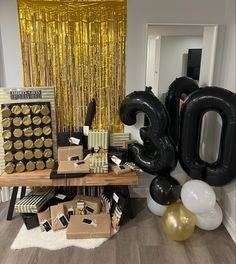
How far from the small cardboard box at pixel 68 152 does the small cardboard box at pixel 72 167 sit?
0.21ft

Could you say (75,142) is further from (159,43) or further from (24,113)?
(159,43)

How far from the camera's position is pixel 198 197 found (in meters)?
1.88

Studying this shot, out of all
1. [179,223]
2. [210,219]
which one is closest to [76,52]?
[179,223]

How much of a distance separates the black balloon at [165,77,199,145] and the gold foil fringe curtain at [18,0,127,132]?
18.1 inches

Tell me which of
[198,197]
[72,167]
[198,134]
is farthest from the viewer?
[72,167]

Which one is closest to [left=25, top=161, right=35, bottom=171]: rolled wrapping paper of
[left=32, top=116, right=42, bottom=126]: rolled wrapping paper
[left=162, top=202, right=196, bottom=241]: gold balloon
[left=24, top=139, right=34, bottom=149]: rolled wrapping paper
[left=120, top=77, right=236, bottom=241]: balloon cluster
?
[left=24, top=139, right=34, bottom=149]: rolled wrapping paper

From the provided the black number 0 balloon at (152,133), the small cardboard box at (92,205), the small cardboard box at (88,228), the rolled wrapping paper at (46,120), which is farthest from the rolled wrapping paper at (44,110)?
the small cardboard box at (88,228)

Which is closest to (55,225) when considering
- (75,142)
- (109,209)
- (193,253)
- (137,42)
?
(109,209)

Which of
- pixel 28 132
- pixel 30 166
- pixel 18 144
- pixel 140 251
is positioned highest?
pixel 28 132

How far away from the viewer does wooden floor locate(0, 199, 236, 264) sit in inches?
73.5

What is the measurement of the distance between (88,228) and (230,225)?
122 centimetres

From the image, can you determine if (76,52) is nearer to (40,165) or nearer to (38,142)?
(38,142)

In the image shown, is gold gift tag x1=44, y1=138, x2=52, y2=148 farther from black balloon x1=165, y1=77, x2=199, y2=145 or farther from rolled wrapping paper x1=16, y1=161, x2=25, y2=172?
black balloon x1=165, y1=77, x2=199, y2=145

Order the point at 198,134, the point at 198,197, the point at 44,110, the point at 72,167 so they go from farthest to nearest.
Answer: the point at 44,110, the point at 72,167, the point at 198,134, the point at 198,197
